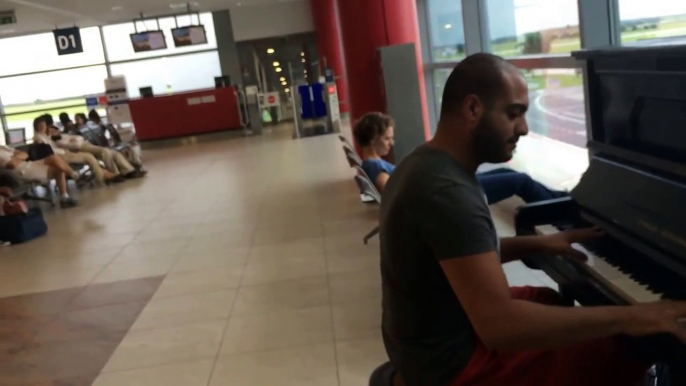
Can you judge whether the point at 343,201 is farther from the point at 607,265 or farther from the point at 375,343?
the point at 607,265

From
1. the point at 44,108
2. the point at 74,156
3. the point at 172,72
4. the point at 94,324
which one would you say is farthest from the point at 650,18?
the point at 44,108

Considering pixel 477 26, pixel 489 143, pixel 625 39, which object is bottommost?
pixel 489 143

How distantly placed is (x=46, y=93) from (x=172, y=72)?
3.55 metres

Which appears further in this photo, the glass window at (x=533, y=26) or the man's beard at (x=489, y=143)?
the glass window at (x=533, y=26)

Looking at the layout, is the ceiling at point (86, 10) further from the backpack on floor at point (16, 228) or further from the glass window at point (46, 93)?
the backpack on floor at point (16, 228)

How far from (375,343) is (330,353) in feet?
0.76

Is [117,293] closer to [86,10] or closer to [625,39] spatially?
[625,39]

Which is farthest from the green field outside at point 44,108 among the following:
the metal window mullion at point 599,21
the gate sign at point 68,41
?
the metal window mullion at point 599,21

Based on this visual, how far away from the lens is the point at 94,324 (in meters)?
4.50

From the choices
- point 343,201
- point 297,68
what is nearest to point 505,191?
point 343,201

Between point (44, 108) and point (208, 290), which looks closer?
point (208, 290)

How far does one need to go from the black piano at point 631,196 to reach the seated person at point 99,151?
1011 cm

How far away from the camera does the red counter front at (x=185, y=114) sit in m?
17.2

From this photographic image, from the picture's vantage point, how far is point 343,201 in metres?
7.28
